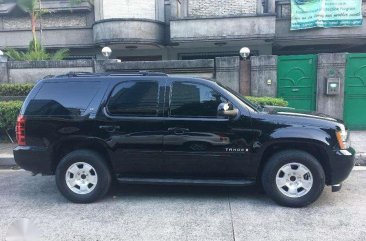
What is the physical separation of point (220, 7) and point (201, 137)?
10.2 m

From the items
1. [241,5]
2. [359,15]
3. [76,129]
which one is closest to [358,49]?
[359,15]

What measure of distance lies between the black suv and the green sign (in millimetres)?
9537

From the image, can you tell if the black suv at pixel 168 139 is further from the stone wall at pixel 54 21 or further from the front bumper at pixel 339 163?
the stone wall at pixel 54 21

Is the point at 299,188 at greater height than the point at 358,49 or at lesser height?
lesser

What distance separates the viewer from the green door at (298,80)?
991cm

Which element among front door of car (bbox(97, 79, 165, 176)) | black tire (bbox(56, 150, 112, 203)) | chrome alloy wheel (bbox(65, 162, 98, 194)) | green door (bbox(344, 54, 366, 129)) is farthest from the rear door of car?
green door (bbox(344, 54, 366, 129))

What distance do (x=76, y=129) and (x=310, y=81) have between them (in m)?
7.14

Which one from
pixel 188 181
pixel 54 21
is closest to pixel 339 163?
pixel 188 181

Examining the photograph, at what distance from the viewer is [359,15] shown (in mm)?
13125

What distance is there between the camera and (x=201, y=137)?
486cm

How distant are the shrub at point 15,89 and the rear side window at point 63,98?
5016mm

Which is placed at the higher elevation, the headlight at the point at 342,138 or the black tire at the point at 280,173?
the headlight at the point at 342,138

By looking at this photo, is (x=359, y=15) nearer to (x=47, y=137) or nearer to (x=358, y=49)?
(x=358, y=49)

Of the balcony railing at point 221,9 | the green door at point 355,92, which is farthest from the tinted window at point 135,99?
the balcony railing at point 221,9
